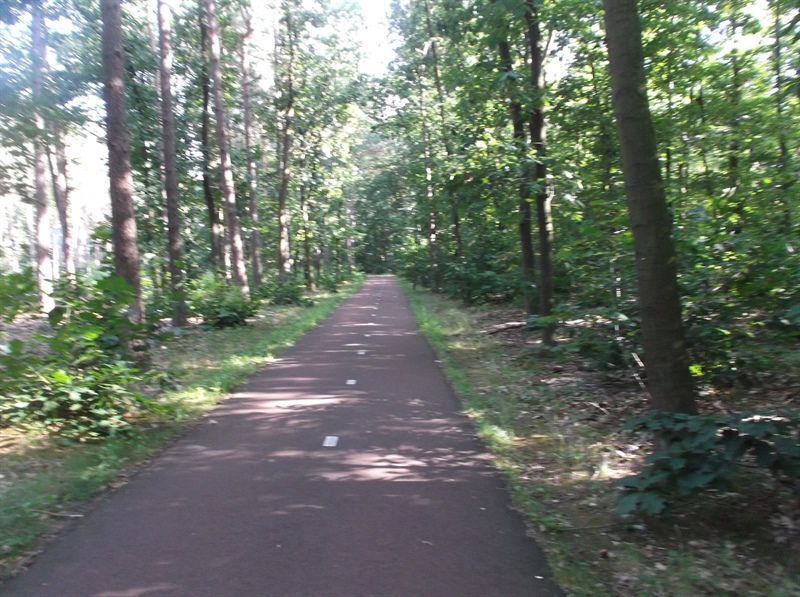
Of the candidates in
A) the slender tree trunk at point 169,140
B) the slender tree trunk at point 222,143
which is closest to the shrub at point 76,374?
the slender tree trunk at point 169,140

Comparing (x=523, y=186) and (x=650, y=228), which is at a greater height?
(x=523, y=186)

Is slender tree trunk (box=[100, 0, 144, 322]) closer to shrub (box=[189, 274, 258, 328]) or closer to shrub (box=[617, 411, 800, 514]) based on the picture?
shrub (box=[189, 274, 258, 328])

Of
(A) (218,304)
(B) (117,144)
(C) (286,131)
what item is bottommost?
(A) (218,304)

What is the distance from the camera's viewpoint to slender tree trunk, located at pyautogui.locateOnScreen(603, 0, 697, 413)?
18.4 ft

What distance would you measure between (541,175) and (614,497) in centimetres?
801

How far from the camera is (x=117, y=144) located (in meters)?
10.4

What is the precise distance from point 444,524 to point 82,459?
379 centimetres

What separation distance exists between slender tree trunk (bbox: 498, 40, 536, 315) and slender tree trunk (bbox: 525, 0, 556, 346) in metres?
0.26

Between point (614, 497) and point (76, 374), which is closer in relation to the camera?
point (614, 497)

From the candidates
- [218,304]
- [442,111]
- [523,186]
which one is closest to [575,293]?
[523,186]

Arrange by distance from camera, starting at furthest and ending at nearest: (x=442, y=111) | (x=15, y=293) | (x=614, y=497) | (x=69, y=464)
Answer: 1. (x=442, y=111)
2. (x=15, y=293)
3. (x=69, y=464)
4. (x=614, y=497)

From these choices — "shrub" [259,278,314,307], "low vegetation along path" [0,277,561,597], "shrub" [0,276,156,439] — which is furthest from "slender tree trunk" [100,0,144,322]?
"shrub" [259,278,314,307]

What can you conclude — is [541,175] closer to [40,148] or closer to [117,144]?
[117,144]

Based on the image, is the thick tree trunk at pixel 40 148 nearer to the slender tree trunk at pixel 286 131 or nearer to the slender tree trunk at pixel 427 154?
the slender tree trunk at pixel 286 131
